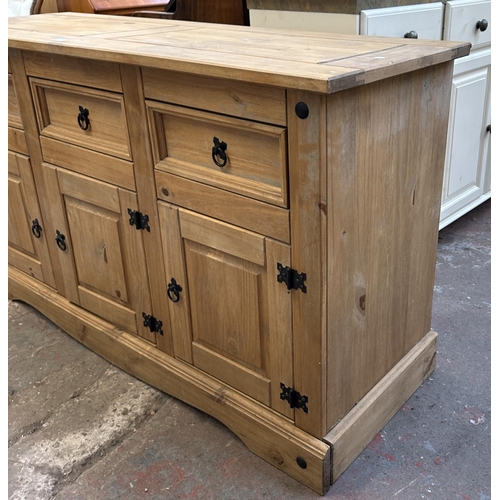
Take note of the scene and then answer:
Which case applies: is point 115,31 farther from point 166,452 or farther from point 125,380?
point 166,452

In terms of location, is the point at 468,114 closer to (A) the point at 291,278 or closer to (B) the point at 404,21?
(B) the point at 404,21

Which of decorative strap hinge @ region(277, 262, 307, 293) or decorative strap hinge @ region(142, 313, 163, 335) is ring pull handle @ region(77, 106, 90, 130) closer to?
decorative strap hinge @ region(142, 313, 163, 335)

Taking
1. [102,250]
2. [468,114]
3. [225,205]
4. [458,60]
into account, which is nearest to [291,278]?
[225,205]

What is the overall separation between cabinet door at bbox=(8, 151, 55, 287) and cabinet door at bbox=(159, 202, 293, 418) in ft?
2.00

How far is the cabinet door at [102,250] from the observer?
153 centimetres

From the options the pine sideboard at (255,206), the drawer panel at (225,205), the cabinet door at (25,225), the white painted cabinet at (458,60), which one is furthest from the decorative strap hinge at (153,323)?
the white painted cabinet at (458,60)

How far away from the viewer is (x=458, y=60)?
6.57ft

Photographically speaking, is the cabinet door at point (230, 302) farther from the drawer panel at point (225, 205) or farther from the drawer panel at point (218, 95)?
the drawer panel at point (218, 95)

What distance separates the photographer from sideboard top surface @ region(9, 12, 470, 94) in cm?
100

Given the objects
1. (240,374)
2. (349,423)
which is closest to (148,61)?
(240,374)

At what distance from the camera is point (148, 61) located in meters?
1.20

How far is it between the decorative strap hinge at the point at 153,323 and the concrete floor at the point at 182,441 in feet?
0.62

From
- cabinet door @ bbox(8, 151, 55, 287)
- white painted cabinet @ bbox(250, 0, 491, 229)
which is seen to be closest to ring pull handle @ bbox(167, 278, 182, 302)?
cabinet door @ bbox(8, 151, 55, 287)

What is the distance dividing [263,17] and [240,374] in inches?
44.8
